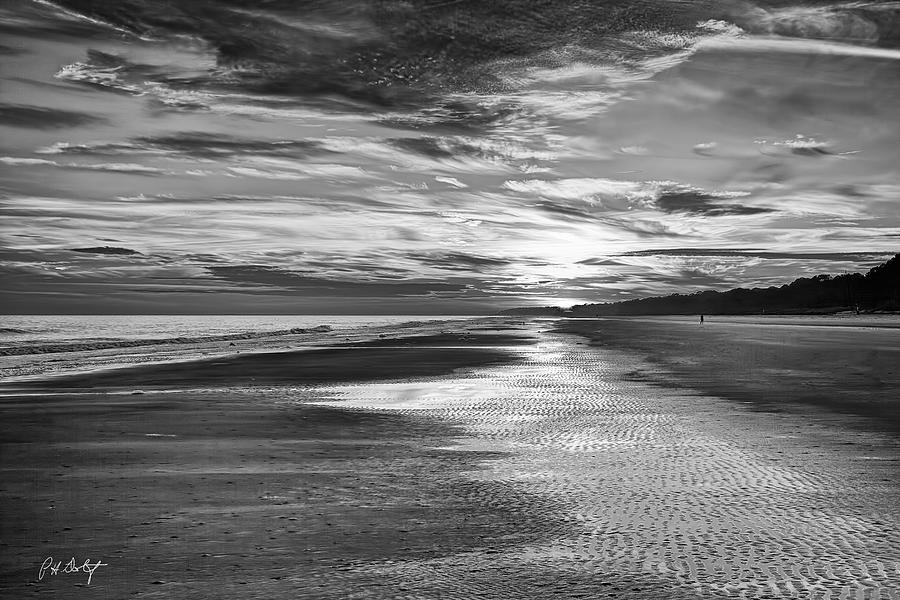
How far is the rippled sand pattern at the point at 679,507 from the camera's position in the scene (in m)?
5.93

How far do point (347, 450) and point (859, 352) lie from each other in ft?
108

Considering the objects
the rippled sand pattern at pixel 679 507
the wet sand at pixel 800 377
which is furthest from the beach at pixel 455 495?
the wet sand at pixel 800 377

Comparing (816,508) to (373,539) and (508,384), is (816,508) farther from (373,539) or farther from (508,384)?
(508,384)

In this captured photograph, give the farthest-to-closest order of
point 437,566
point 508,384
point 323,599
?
point 508,384
point 437,566
point 323,599

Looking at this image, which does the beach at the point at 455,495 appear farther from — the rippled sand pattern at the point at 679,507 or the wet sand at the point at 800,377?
the wet sand at the point at 800,377

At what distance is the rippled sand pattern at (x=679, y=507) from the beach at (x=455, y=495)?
1.3 inches

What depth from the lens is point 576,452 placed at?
11.8 meters

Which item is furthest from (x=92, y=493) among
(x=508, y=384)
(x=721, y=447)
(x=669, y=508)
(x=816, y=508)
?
(x=508, y=384)

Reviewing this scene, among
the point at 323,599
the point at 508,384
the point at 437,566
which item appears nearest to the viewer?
the point at 323,599
